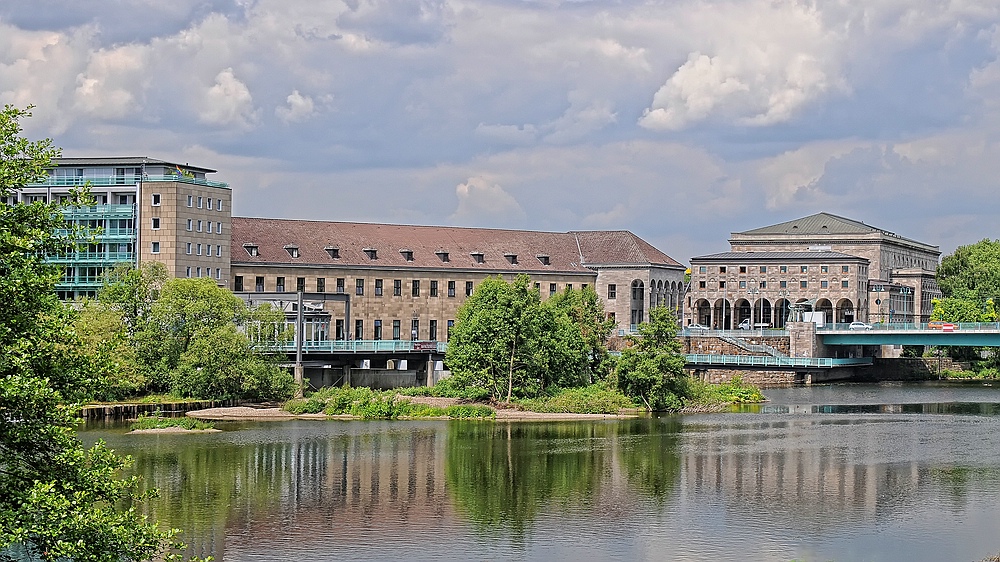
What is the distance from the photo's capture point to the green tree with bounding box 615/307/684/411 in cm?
7838

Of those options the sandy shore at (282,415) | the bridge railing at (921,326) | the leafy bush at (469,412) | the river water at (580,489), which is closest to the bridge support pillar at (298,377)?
the sandy shore at (282,415)

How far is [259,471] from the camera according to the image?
52.0 meters

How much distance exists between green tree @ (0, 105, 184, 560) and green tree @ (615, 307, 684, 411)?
185ft

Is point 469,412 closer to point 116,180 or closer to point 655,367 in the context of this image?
point 655,367

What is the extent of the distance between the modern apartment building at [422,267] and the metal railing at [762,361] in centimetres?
1519

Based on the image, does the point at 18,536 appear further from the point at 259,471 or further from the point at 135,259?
the point at 135,259

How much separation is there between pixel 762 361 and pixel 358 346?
37756mm

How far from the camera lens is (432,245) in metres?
122

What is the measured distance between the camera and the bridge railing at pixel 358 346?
8900 centimetres

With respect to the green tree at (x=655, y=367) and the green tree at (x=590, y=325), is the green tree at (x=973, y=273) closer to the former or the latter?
the green tree at (x=590, y=325)

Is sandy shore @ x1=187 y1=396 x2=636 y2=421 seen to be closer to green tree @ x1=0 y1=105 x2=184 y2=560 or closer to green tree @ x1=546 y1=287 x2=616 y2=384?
green tree @ x1=546 y1=287 x2=616 y2=384

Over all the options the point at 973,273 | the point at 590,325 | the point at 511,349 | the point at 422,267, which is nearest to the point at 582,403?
the point at 511,349

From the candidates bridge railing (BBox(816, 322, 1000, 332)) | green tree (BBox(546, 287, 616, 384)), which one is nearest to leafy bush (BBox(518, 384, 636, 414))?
green tree (BBox(546, 287, 616, 384))

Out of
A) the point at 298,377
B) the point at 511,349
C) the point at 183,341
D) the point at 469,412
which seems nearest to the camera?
the point at 469,412
